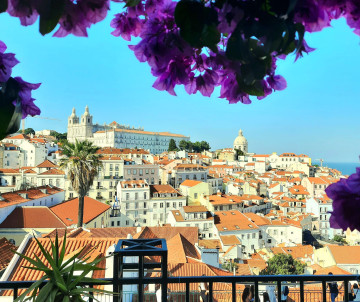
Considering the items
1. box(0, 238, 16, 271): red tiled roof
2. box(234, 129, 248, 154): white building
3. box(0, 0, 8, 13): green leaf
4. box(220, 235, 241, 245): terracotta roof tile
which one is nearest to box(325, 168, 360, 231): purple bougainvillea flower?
box(0, 0, 8, 13): green leaf

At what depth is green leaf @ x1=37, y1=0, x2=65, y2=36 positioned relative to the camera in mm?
450

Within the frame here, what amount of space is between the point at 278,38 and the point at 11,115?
1.54ft

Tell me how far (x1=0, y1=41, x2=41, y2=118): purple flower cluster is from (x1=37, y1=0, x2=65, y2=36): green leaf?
16cm

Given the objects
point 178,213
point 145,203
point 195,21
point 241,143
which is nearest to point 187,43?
point 195,21

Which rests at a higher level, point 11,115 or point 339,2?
point 339,2

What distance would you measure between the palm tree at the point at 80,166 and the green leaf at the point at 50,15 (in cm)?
1406

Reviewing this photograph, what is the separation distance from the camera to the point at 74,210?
19672 mm

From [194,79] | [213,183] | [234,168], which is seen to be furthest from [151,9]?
[234,168]

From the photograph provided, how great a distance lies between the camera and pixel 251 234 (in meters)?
28.8

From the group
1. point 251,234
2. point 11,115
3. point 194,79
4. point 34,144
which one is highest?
point 34,144

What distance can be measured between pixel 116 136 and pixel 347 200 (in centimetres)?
7632

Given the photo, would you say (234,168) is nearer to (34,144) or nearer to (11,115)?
(34,144)

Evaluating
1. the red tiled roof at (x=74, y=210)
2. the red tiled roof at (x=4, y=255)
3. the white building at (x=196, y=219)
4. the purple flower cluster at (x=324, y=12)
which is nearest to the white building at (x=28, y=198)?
the red tiled roof at (x=74, y=210)

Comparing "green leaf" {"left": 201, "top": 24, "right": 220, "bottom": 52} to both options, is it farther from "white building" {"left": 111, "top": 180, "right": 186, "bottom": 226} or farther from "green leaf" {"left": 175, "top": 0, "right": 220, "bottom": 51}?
"white building" {"left": 111, "top": 180, "right": 186, "bottom": 226}
